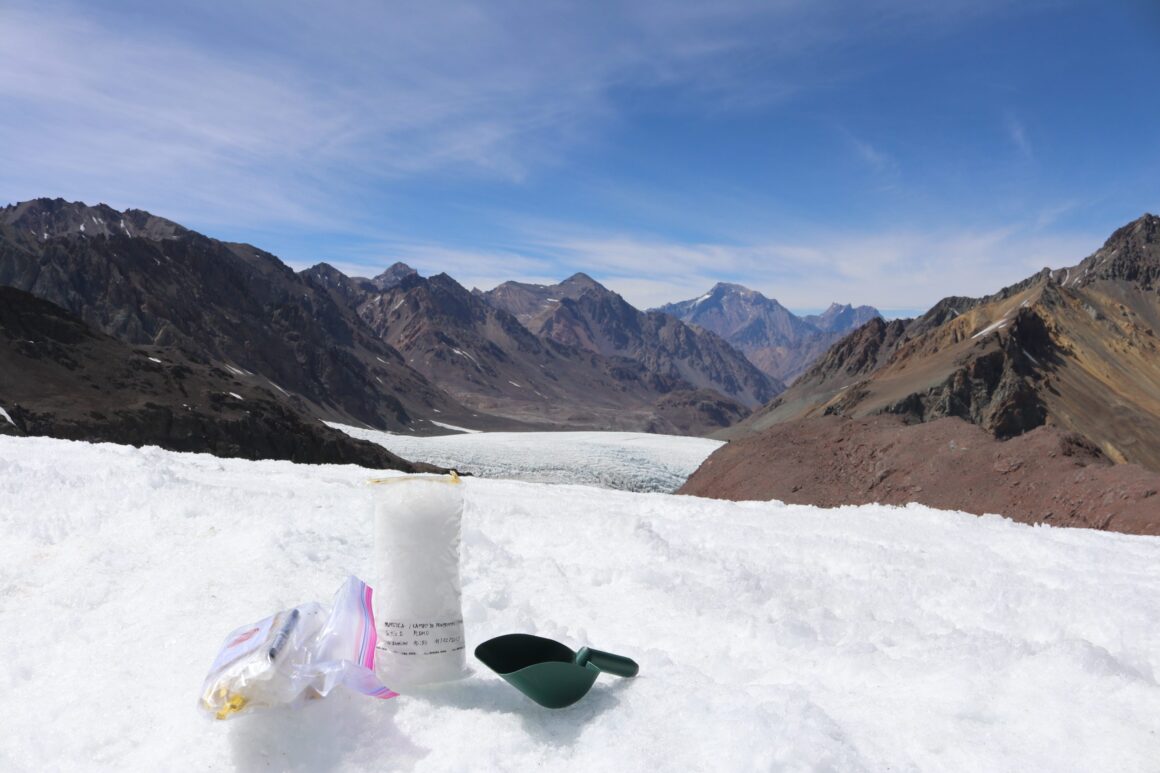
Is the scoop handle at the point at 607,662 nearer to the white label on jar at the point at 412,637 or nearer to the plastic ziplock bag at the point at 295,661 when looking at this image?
the white label on jar at the point at 412,637

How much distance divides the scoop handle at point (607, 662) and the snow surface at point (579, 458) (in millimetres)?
56761

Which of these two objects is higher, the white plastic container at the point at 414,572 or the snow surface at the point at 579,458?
the white plastic container at the point at 414,572

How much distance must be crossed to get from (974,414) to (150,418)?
5128cm

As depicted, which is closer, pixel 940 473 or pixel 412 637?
pixel 412 637

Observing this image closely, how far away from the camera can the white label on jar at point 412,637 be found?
9.50 feet

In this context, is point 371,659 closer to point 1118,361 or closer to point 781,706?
point 781,706

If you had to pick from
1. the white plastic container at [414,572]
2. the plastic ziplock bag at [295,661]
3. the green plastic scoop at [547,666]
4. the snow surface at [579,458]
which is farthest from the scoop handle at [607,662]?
the snow surface at [579,458]

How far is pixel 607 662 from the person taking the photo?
2996 mm

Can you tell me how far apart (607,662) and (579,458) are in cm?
7566

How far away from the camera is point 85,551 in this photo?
432 centimetres

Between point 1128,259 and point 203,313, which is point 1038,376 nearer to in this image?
point 1128,259

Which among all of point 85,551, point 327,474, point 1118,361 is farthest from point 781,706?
point 1118,361

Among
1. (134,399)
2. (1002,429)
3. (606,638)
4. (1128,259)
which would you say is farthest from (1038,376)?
(1128,259)

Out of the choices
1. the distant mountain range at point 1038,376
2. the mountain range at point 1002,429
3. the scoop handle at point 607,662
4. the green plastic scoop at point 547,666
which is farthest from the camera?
the distant mountain range at point 1038,376
